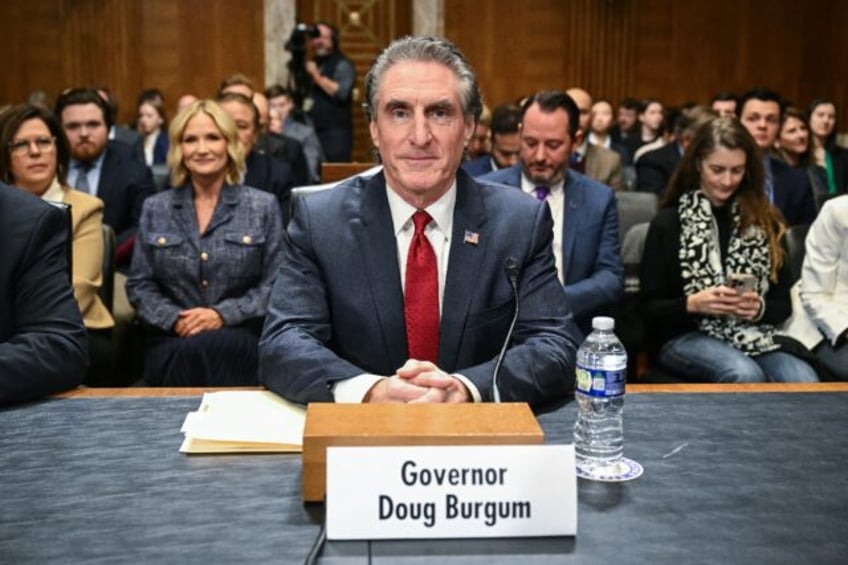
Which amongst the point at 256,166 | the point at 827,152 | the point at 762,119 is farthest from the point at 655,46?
the point at 256,166

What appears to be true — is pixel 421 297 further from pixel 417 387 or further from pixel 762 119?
pixel 762 119

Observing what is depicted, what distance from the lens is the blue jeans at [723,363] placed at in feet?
11.5

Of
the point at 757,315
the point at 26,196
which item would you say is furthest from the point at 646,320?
the point at 26,196

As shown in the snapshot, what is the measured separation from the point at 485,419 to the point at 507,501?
17 centimetres

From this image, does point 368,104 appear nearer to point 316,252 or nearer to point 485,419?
point 316,252

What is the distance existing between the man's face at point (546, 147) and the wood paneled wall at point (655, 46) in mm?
8168

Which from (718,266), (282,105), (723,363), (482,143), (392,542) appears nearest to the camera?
(392,542)

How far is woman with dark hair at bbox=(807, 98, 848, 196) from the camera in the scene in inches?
286

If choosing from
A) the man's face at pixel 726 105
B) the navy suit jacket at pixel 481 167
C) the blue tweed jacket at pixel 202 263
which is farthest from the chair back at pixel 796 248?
the man's face at pixel 726 105

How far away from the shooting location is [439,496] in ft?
4.62

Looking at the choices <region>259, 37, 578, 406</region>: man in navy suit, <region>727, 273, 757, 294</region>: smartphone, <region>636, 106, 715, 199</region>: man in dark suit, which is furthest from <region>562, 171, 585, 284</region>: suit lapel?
<region>636, 106, 715, 199</region>: man in dark suit

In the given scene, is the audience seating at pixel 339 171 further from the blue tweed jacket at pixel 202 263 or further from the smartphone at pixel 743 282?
the smartphone at pixel 743 282

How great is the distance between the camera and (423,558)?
135cm

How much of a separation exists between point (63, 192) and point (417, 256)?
2.25 meters
